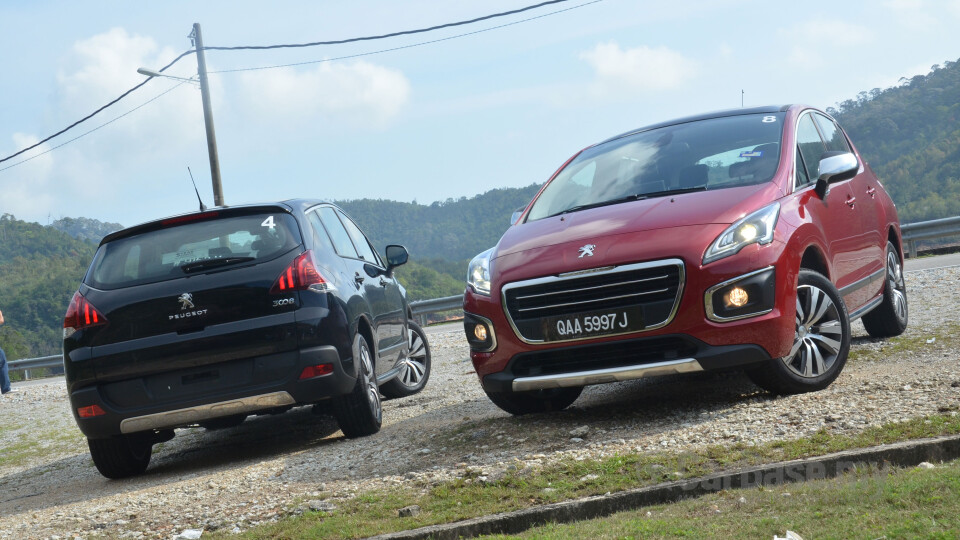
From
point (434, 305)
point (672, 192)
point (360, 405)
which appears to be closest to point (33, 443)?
point (360, 405)

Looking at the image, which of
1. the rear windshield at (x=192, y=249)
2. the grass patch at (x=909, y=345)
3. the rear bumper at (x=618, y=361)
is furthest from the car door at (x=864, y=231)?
the rear windshield at (x=192, y=249)

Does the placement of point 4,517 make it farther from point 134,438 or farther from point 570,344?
point 570,344

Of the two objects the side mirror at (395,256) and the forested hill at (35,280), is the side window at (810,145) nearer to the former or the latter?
the side mirror at (395,256)

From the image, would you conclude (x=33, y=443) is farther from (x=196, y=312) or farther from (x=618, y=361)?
(x=618, y=361)

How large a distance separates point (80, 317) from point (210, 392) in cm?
105

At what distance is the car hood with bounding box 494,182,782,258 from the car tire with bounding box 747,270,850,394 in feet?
1.85

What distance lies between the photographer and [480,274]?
6746 millimetres

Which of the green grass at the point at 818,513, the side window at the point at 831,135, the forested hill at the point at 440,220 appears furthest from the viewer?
the forested hill at the point at 440,220

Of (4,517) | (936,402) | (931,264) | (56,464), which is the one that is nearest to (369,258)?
(56,464)

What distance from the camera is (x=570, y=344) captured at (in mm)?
6156

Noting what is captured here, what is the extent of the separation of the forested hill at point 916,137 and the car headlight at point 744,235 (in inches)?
1084

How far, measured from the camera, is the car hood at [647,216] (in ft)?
20.2

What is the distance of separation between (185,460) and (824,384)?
4.64 m

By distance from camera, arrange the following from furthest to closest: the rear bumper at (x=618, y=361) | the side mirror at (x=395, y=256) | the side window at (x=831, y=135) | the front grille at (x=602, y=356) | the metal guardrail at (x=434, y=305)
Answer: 1. the metal guardrail at (x=434, y=305)
2. the side mirror at (x=395, y=256)
3. the side window at (x=831, y=135)
4. the front grille at (x=602, y=356)
5. the rear bumper at (x=618, y=361)
